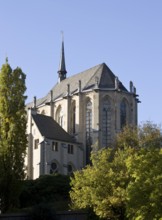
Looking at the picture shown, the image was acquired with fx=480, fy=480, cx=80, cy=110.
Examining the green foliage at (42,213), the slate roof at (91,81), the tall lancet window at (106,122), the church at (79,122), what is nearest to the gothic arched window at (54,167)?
the church at (79,122)

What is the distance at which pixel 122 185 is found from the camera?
32031mm

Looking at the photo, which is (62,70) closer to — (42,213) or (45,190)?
(45,190)

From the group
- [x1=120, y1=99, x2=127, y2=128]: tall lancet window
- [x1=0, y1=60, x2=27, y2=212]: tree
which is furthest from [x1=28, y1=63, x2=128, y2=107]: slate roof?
[x1=0, y1=60, x2=27, y2=212]: tree

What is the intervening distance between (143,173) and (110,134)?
4021 cm

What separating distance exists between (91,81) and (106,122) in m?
7.46

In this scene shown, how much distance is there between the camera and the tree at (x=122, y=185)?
26234mm

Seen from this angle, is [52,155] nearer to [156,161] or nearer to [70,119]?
[70,119]

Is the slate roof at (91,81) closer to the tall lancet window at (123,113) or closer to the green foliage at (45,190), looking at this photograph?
the tall lancet window at (123,113)

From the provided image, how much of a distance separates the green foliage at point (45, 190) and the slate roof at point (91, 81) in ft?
73.7

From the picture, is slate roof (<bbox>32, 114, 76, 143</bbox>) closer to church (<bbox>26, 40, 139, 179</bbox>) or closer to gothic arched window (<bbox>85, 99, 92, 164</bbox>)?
church (<bbox>26, 40, 139, 179</bbox>)

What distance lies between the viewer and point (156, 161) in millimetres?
27891

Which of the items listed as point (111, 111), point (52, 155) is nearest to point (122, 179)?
point (52, 155)

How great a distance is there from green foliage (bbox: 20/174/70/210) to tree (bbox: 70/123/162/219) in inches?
425

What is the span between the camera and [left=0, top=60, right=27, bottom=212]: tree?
105 feet
